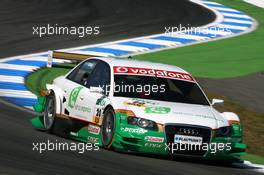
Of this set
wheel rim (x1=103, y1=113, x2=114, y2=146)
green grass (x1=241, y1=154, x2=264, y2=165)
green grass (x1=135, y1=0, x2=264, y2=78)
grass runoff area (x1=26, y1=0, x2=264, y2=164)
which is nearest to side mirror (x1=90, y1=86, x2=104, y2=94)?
Result: wheel rim (x1=103, y1=113, x2=114, y2=146)

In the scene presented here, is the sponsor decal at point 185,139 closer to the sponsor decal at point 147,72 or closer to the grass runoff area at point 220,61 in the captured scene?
the sponsor decal at point 147,72

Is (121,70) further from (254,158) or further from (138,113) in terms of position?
(254,158)

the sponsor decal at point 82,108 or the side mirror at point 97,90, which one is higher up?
the side mirror at point 97,90

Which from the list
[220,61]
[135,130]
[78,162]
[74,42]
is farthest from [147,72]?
[74,42]

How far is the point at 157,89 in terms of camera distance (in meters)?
13.2

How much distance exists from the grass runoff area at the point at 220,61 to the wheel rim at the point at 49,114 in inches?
141

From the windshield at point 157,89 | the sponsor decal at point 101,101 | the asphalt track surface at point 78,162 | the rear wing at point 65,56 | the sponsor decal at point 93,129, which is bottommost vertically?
the asphalt track surface at point 78,162

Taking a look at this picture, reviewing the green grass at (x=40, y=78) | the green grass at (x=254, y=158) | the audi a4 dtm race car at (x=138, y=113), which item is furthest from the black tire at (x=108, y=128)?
the green grass at (x=40, y=78)

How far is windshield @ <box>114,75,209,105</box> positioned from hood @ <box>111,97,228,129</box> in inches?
9.3

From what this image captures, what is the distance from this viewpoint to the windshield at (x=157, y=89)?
1298 centimetres

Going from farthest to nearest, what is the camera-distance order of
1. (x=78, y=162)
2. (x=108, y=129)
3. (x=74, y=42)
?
1. (x=74, y=42)
2. (x=108, y=129)
3. (x=78, y=162)

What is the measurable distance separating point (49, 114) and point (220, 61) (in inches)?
382

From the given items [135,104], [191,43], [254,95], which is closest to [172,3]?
[191,43]

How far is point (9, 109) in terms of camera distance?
1620 centimetres
